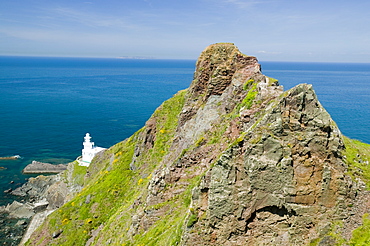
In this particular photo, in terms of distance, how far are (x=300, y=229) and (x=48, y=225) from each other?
4503cm

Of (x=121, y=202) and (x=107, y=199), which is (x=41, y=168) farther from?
(x=121, y=202)

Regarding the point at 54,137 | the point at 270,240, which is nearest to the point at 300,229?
the point at 270,240

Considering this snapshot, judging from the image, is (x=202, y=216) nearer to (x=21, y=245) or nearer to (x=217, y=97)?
(x=217, y=97)

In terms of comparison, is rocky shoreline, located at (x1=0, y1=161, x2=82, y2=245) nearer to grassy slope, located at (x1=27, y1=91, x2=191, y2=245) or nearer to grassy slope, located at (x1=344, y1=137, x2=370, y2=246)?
grassy slope, located at (x1=27, y1=91, x2=191, y2=245)

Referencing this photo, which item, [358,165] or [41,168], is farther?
[41,168]

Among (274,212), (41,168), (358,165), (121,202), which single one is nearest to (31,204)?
(41,168)

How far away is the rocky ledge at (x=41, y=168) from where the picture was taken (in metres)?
96.4

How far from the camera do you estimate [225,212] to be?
20.5 m

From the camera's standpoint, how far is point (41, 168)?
322ft

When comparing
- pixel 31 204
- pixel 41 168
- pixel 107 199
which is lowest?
pixel 31 204

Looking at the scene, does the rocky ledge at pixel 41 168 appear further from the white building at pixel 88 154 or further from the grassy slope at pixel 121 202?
the grassy slope at pixel 121 202

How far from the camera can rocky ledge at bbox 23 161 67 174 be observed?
9643 centimetres

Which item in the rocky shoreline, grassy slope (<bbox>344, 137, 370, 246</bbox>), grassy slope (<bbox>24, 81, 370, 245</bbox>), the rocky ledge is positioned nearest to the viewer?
grassy slope (<bbox>344, 137, 370, 246</bbox>)

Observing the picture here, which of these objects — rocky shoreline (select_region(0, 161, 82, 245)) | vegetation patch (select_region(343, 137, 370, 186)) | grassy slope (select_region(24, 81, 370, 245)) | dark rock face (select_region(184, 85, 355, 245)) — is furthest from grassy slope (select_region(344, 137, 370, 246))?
rocky shoreline (select_region(0, 161, 82, 245))
